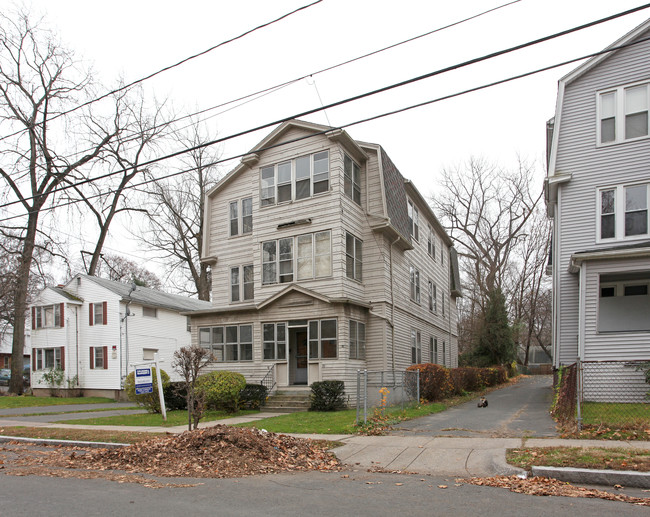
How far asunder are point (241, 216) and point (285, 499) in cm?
1719

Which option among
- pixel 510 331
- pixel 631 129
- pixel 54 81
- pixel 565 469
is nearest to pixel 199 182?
pixel 54 81

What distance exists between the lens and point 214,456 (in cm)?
854

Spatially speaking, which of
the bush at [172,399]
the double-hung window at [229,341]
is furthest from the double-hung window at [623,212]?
the bush at [172,399]

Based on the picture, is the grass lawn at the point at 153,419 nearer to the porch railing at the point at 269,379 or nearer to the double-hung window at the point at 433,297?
the porch railing at the point at 269,379

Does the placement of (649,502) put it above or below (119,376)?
above

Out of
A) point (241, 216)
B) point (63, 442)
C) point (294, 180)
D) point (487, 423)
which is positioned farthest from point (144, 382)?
point (487, 423)

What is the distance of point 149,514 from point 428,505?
3.06 meters

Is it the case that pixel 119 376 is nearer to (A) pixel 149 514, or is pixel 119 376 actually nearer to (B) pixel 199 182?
(B) pixel 199 182

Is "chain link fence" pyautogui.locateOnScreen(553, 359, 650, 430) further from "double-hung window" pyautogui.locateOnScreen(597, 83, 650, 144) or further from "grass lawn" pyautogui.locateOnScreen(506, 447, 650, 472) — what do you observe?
"double-hung window" pyautogui.locateOnScreen(597, 83, 650, 144)

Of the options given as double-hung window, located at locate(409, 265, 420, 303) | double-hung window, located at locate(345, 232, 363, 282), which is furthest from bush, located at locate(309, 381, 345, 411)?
double-hung window, located at locate(409, 265, 420, 303)

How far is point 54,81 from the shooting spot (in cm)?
3031

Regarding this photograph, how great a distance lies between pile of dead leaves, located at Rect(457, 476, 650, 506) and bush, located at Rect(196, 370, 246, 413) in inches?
411

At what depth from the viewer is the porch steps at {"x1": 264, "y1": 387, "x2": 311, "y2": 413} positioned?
1770cm

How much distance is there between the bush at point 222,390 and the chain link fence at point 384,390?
4026 millimetres
